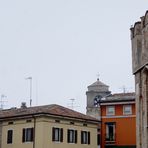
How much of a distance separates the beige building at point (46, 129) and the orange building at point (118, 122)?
3144mm

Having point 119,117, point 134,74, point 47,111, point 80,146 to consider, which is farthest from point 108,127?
point 134,74

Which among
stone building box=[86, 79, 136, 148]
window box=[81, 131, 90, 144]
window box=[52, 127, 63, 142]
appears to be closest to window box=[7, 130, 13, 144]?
window box=[52, 127, 63, 142]

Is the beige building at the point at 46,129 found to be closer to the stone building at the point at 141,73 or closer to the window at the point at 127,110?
the window at the point at 127,110

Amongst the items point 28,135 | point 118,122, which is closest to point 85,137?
point 118,122

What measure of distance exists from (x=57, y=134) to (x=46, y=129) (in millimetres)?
1745

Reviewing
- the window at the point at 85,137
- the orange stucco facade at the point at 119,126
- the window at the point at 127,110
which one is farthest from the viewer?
the window at the point at 127,110

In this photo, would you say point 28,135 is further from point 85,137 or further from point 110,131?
point 110,131

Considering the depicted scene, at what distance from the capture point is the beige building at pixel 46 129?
159 ft

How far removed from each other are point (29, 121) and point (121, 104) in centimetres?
1265

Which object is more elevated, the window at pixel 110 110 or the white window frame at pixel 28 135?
the window at pixel 110 110

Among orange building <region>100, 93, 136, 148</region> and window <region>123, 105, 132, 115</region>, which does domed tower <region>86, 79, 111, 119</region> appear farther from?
window <region>123, 105, 132, 115</region>

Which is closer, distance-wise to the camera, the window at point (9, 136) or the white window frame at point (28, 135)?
the white window frame at point (28, 135)

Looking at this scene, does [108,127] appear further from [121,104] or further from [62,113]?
[62,113]

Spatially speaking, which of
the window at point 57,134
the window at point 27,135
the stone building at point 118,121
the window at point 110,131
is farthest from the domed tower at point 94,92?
the window at point 27,135
